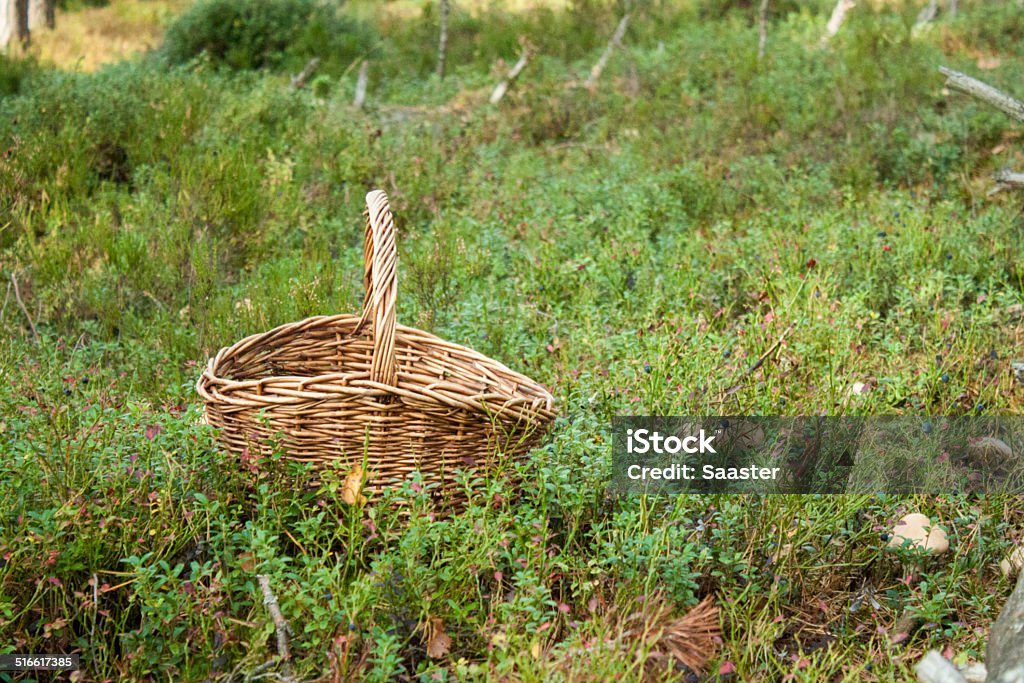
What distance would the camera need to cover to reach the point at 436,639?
2.32 metres

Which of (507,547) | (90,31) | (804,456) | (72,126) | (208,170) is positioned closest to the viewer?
(507,547)

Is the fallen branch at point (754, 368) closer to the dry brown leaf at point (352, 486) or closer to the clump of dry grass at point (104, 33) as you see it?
the dry brown leaf at point (352, 486)

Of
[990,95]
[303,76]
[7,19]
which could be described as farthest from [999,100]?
[7,19]

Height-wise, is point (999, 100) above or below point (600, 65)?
above

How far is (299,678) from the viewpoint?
2.16m

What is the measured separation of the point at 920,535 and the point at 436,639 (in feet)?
4.64

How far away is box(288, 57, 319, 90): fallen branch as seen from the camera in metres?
9.21

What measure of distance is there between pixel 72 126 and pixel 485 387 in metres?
4.26

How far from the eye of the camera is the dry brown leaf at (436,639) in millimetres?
2301

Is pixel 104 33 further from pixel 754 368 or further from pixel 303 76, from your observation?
pixel 754 368

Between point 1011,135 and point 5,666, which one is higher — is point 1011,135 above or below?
above

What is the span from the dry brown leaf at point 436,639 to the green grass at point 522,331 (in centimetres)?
2

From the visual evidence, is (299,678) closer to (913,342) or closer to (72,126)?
(913,342)

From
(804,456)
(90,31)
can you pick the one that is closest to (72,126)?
(804,456)
